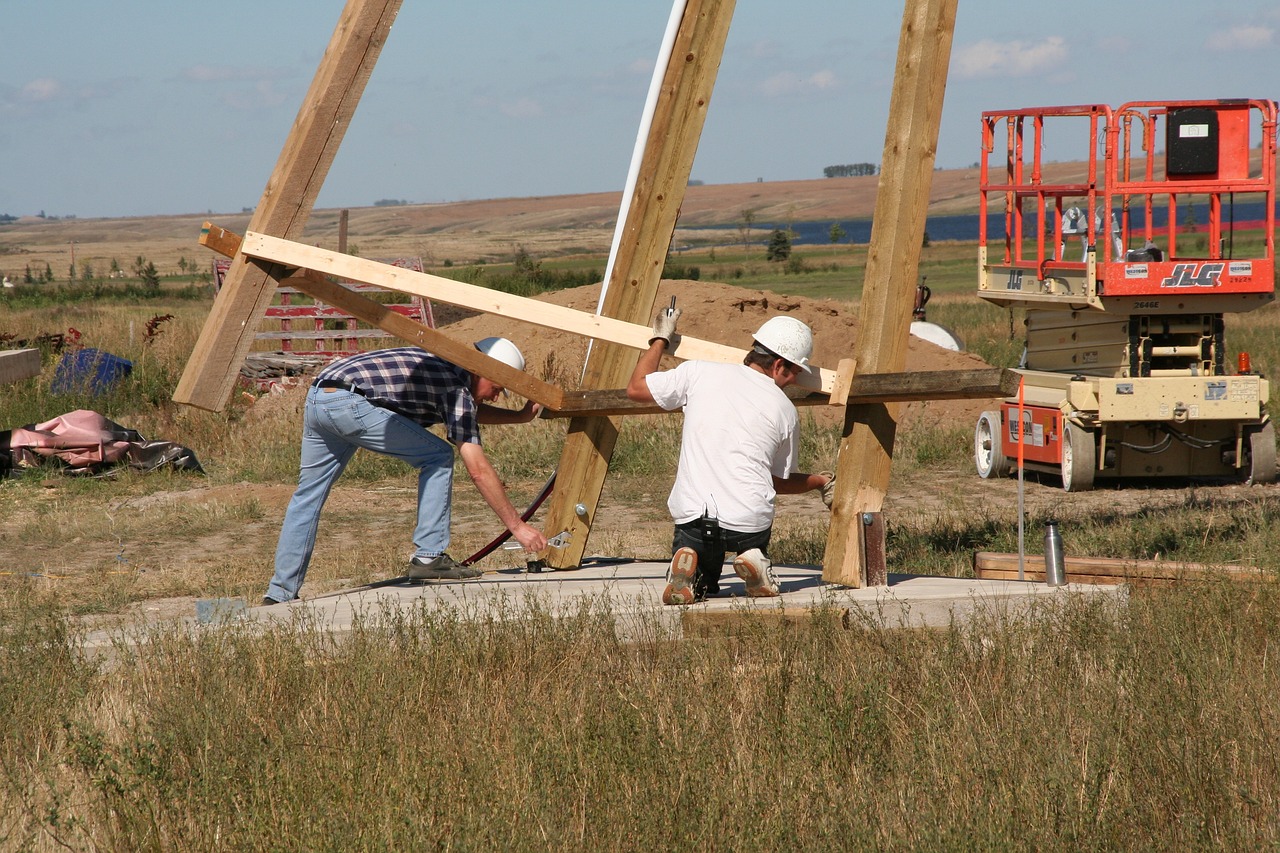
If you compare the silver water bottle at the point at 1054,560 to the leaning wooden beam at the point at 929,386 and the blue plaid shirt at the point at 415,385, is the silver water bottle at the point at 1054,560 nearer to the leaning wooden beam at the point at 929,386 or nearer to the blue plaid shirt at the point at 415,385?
the leaning wooden beam at the point at 929,386

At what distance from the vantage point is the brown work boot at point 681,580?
19.2 ft

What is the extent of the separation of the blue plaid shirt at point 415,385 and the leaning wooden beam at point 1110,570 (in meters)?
2.73

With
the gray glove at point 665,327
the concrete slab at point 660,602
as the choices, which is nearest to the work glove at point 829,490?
the concrete slab at point 660,602

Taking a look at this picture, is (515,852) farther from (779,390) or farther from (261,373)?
(261,373)

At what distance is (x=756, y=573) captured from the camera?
598 centimetres

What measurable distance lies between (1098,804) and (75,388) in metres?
16.0

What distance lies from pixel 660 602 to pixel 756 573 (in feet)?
1.52

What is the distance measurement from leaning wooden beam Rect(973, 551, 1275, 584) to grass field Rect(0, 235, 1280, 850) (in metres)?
0.22

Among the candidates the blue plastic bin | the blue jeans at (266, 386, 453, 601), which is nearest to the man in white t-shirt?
the blue jeans at (266, 386, 453, 601)

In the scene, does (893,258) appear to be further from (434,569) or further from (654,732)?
(434,569)

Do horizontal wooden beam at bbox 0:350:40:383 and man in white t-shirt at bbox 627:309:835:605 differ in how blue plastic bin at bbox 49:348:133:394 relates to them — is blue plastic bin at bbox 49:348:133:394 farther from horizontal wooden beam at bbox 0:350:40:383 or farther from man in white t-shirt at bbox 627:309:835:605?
man in white t-shirt at bbox 627:309:835:605

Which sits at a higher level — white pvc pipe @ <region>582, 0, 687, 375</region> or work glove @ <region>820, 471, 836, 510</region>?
white pvc pipe @ <region>582, 0, 687, 375</region>

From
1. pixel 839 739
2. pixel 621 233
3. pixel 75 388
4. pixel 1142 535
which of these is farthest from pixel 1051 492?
pixel 75 388

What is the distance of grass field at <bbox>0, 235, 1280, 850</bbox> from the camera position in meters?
3.80
